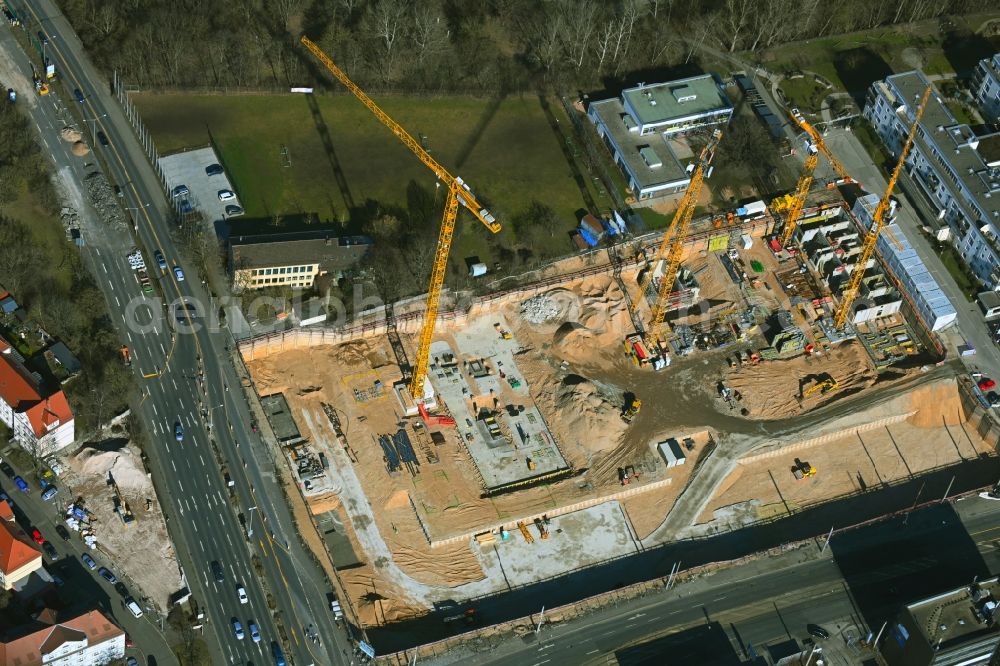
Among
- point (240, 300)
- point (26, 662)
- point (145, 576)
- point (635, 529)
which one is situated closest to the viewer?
point (26, 662)

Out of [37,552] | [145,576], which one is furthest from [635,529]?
[37,552]

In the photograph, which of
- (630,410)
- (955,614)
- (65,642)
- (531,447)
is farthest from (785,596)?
(65,642)

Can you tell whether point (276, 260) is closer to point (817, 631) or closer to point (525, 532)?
point (525, 532)

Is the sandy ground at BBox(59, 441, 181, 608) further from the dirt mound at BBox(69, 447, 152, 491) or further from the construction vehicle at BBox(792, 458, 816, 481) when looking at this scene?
the construction vehicle at BBox(792, 458, 816, 481)

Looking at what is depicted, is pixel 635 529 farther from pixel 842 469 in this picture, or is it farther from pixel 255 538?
pixel 255 538

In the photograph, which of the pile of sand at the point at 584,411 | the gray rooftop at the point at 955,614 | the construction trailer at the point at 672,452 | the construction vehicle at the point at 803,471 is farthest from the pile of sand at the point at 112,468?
the gray rooftop at the point at 955,614

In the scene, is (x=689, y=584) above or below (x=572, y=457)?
below
